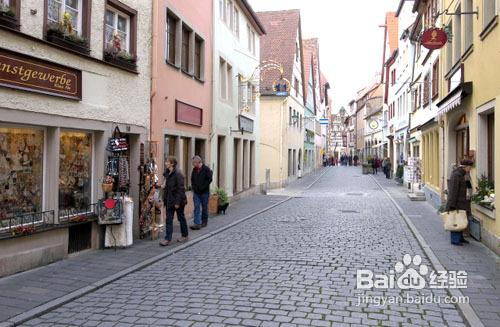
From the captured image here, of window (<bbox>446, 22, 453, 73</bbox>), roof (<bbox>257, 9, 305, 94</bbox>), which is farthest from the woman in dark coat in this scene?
roof (<bbox>257, 9, 305, 94</bbox>)

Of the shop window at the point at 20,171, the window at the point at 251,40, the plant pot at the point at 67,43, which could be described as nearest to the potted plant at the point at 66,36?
the plant pot at the point at 67,43

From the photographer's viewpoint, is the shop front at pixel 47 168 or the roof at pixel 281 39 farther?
the roof at pixel 281 39

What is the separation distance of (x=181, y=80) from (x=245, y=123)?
8.00m

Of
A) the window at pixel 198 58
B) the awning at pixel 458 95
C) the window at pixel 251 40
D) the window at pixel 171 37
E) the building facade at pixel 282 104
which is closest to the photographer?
the awning at pixel 458 95

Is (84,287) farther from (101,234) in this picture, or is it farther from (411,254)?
(411,254)

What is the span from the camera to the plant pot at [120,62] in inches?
389

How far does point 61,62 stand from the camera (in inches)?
332

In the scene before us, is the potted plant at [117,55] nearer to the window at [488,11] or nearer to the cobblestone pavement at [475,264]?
the cobblestone pavement at [475,264]

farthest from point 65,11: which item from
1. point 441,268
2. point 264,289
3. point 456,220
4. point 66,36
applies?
point 456,220

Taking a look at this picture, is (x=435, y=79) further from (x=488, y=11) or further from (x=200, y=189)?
(x=200, y=189)

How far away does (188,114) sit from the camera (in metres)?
14.6

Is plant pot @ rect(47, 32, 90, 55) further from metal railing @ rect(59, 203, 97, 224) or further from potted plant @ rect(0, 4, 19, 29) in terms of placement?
metal railing @ rect(59, 203, 97, 224)

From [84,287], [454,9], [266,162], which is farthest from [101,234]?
[266,162]

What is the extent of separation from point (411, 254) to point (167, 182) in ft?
15.7
